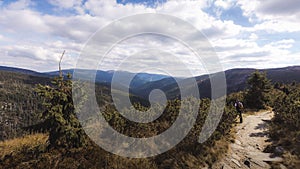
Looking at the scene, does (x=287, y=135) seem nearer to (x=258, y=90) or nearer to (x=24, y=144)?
(x=258, y=90)

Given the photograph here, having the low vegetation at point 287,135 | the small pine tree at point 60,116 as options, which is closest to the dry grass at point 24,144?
the small pine tree at point 60,116

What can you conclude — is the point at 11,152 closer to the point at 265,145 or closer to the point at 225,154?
the point at 225,154

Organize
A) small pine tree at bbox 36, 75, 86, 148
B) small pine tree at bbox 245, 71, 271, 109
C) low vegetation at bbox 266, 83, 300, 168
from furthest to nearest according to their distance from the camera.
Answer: small pine tree at bbox 245, 71, 271, 109 → low vegetation at bbox 266, 83, 300, 168 → small pine tree at bbox 36, 75, 86, 148

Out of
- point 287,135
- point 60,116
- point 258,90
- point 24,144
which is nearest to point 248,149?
point 287,135

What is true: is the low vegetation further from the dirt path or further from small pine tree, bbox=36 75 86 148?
small pine tree, bbox=36 75 86 148

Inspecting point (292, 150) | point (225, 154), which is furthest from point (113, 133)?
point (292, 150)

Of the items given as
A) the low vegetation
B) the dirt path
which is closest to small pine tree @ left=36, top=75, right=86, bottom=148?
the dirt path

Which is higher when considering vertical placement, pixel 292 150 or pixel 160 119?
pixel 160 119
